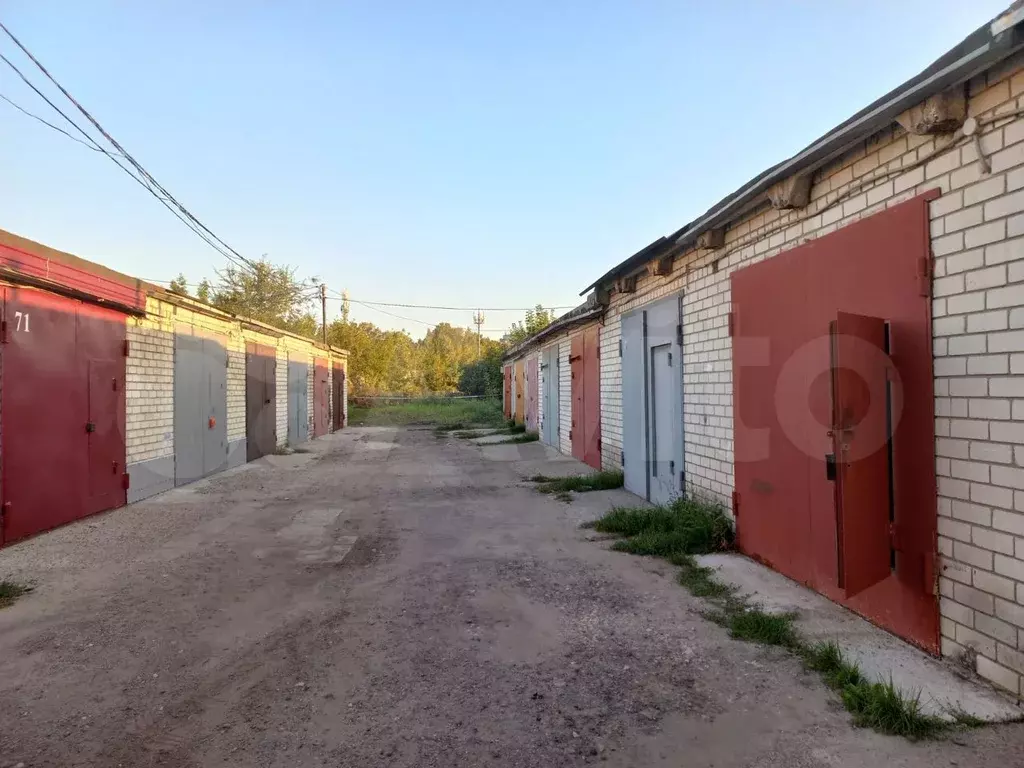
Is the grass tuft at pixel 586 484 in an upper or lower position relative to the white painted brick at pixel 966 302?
lower

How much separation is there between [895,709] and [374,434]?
20.6m

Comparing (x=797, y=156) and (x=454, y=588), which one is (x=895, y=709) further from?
(x=797, y=156)

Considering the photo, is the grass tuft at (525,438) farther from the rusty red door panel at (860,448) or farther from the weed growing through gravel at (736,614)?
the rusty red door panel at (860,448)

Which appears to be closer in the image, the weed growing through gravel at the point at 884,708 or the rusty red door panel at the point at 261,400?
the weed growing through gravel at the point at 884,708

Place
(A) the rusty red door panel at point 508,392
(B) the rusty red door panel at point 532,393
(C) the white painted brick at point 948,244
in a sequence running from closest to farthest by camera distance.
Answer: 1. (C) the white painted brick at point 948,244
2. (B) the rusty red door panel at point 532,393
3. (A) the rusty red door panel at point 508,392

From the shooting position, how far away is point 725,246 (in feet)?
19.6

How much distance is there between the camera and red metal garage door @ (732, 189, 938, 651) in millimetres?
3381

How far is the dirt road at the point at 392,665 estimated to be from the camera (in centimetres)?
262

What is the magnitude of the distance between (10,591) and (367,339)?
38375 millimetres

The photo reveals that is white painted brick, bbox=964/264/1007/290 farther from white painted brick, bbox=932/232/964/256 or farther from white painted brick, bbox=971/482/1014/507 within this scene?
white painted brick, bbox=971/482/1014/507

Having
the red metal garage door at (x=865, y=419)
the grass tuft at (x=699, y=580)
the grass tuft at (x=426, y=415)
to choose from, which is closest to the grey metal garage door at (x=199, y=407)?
the grass tuft at (x=699, y=580)

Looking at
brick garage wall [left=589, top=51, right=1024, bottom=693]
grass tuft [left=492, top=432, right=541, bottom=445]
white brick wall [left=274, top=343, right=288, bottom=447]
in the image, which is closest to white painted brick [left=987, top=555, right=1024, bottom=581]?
brick garage wall [left=589, top=51, right=1024, bottom=693]

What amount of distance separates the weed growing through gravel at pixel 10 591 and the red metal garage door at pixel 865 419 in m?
5.82

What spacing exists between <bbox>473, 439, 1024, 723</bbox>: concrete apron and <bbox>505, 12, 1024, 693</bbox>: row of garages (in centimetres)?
10
